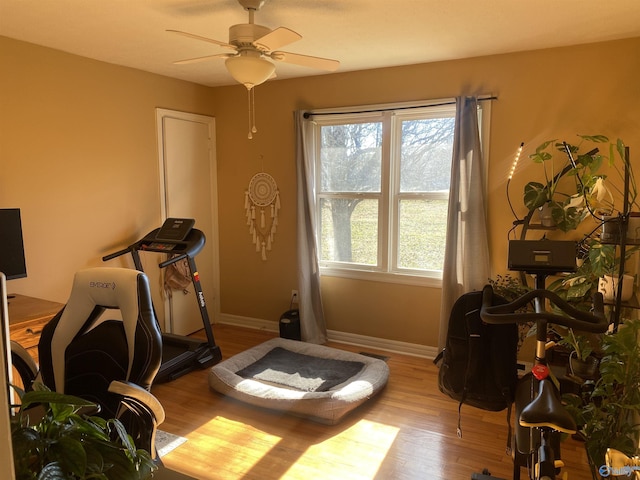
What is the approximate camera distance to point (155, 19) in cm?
262

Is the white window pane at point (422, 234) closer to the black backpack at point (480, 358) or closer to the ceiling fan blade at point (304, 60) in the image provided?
the ceiling fan blade at point (304, 60)

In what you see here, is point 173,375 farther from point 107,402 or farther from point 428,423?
point 428,423

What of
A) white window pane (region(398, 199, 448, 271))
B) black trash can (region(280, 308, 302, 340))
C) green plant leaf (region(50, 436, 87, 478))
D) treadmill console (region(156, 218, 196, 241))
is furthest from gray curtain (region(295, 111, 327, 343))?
green plant leaf (region(50, 436, 87, 478))

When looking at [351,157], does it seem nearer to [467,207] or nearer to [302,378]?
[467,207]

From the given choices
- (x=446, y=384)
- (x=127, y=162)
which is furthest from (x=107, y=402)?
(x=127, y=162)

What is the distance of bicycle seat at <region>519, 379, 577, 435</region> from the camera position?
55.9 inches

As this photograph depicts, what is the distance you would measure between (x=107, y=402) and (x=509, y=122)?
3.15m

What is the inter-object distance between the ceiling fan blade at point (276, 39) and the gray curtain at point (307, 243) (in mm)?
1799

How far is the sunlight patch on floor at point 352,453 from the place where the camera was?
7.83 feet

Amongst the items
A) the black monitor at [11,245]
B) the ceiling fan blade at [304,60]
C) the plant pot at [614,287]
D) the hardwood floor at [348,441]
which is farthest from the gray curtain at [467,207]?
the black monitor at [11,245]

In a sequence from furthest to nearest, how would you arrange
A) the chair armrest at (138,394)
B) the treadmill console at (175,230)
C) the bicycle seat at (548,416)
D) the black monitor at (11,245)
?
the treadmill console at (175,230) → the black monitor at (11,245) → the chair armrest at (138,394) → the bicycle seat at (548,416)

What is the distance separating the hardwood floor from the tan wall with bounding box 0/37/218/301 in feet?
4.02

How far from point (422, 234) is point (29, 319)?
286cm

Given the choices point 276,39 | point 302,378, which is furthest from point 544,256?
point 302,378
